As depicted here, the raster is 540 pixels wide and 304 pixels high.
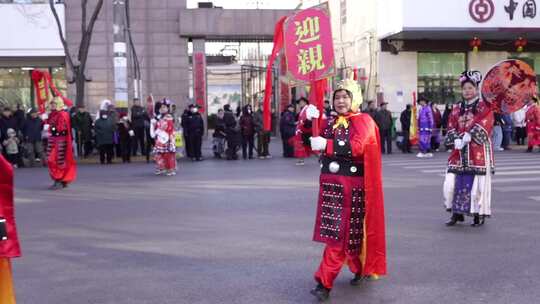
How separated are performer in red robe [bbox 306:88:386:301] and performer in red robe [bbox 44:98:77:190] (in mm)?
9198

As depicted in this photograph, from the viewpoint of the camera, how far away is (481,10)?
2505 cm

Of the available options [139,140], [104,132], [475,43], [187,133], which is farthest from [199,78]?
[475,43]

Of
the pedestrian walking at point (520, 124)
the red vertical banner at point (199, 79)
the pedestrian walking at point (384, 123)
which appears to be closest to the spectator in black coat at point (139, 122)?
the red vertical banner at point (199, 79)

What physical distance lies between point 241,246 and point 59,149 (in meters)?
7.32

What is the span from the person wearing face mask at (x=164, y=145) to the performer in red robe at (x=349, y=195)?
35.0 ft

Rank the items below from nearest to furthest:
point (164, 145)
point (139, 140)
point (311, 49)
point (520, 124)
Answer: point (311, 49), point (164, 145), point (139, 140), point (520, 124)

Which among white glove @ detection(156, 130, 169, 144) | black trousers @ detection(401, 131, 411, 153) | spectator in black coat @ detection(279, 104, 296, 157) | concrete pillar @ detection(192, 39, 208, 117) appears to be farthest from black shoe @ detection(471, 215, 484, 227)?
concrete pillar @ detection(192, 39, 208, 117)

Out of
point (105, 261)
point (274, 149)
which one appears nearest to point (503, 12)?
point (274, 149)

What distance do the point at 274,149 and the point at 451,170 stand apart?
1621cm

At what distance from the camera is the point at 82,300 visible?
19.2 feet

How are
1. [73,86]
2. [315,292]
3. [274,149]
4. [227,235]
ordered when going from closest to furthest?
[315,292] < [227,235] < [274,149] < [73,86]

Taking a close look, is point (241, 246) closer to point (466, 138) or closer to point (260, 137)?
point (466, 138)

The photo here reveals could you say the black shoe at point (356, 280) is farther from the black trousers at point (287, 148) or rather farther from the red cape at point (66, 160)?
the black trousers at point (287, 148)

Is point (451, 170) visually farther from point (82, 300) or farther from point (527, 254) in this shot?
point (82, 300)
